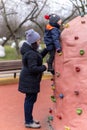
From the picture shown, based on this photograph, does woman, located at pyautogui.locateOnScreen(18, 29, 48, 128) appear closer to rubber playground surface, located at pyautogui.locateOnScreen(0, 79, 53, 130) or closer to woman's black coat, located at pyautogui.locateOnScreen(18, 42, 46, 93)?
woman's black coat, located at pyautogui.locateOnScreen(18, 42, 46, 93)

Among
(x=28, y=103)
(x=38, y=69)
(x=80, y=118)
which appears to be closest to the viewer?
(x=80, y=118)

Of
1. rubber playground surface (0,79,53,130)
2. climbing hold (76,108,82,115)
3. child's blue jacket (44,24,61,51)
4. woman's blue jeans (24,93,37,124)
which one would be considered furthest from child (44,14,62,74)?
rubber playground surface (0,79,53,130)

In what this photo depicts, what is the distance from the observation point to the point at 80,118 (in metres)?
4.74

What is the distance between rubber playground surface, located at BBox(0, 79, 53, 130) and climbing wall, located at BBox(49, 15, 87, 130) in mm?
782

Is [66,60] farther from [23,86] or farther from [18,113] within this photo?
[18,113]

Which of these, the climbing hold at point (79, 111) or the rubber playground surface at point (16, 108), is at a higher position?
the climbing hold at point (79, 111)

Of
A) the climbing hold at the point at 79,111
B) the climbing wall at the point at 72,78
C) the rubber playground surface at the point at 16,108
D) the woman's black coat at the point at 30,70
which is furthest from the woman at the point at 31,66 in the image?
the climbing hold at the point at 79,111

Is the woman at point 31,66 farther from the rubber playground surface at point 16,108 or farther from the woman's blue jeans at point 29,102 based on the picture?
the rubber playground surface at point 16,108

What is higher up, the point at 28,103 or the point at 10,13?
the point at 10,13

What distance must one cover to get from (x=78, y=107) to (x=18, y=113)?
2.17 meters

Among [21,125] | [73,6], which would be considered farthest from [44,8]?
[21,125]

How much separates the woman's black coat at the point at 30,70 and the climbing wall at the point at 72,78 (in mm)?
308

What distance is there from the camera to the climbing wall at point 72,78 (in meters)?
4.73

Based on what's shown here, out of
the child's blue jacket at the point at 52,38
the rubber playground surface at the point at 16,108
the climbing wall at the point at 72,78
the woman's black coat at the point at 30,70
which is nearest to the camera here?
the climbing wall at the point at 72,78
